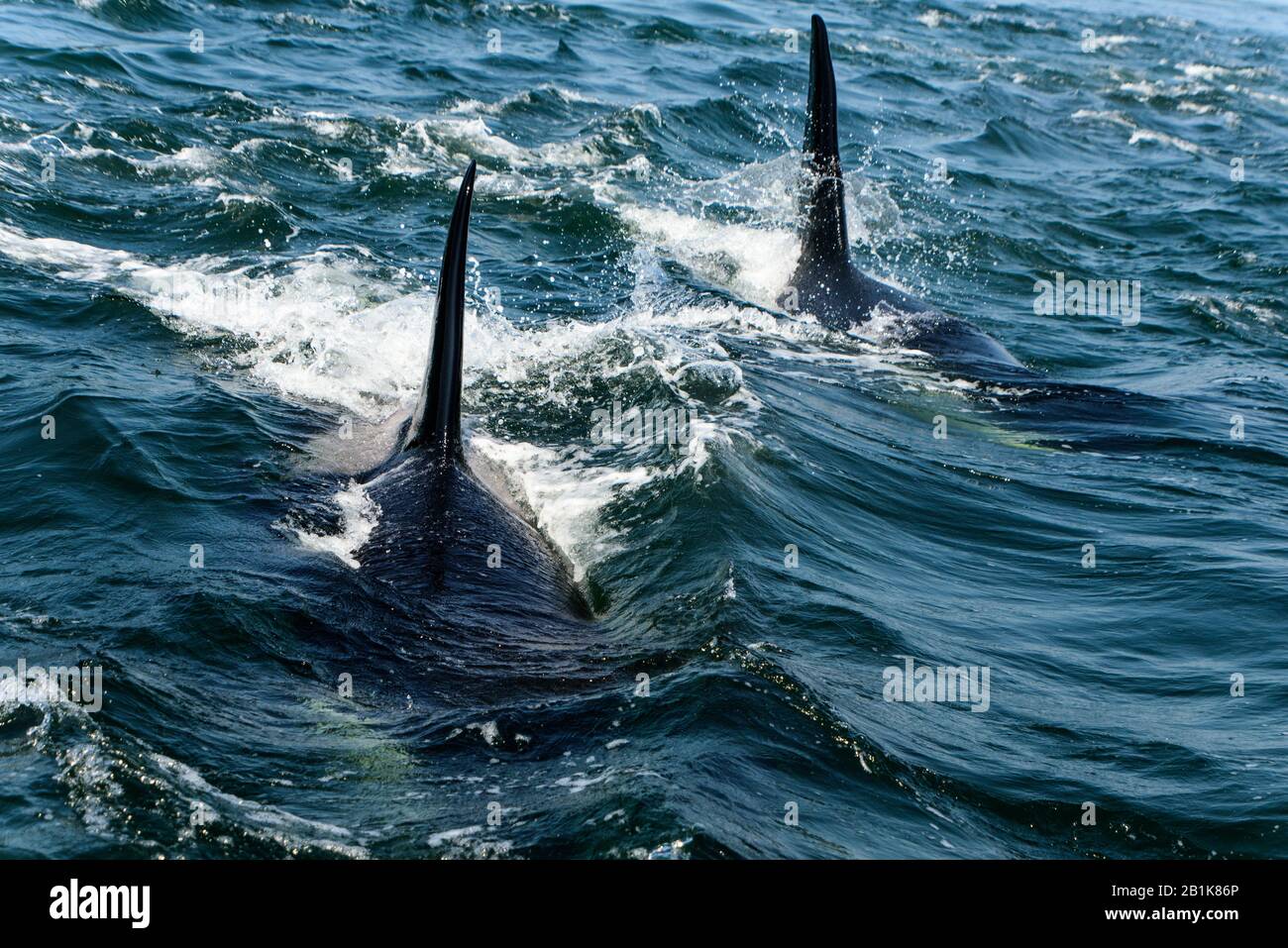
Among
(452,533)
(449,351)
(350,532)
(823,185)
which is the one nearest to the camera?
(452,533)

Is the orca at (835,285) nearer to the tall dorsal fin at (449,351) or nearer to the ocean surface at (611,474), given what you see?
the ocean surface at (611,474)

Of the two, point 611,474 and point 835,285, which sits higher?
point 835,285

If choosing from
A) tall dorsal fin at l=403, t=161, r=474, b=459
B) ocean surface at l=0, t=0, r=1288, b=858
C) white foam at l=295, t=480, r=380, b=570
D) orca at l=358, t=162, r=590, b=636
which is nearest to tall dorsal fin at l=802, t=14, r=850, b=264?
ocean surface at l=0, t=0, r=1288, b=858

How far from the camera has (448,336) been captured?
8.24m

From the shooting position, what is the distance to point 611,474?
33.5 ft

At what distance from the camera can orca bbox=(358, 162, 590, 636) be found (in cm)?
728

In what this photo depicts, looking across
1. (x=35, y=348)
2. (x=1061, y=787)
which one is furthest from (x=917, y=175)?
(x=1061, y=787)

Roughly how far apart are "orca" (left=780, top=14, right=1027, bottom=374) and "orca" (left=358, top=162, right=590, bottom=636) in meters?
6.62

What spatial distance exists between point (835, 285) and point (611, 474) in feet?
18.3

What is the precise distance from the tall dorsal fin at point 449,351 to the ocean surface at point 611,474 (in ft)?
2.23

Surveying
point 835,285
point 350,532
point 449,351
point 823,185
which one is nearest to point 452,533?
point 350,532

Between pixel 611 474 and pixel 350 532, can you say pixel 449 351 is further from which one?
pixel 611 474
